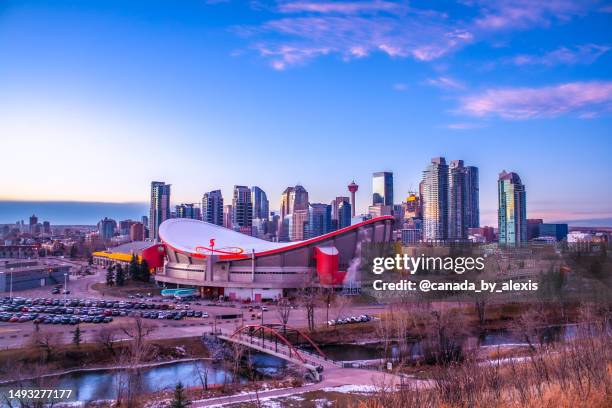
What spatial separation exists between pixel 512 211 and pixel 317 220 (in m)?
28.8

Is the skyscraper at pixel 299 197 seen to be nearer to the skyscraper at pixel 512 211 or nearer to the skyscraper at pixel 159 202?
the skyscraper at pixel 159 202

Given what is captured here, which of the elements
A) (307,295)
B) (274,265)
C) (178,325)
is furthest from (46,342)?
(274,265)

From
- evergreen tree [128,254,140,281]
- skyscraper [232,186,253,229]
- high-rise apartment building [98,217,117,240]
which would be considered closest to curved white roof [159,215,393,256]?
evergreen tree [128,254,140,281]

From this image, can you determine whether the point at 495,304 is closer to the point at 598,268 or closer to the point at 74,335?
the point at 598,268

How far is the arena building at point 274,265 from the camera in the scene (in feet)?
109

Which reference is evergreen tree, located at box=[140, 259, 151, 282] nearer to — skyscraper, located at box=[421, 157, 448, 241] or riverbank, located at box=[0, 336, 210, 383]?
riverbank, located at box=[0, 336, 210, 383]

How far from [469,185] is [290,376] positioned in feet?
233

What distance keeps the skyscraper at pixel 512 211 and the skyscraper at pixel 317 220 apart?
85.9 ft

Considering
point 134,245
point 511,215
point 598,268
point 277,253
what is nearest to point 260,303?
point 277,253

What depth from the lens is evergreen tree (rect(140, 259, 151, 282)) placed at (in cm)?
4034

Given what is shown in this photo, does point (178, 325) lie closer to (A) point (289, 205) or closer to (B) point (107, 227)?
(A) point (289, 205)

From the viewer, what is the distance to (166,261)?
1582 inches

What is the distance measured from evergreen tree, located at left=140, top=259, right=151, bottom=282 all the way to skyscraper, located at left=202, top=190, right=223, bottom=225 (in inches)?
1825

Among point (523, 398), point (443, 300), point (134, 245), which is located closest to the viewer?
point (523, 398)
